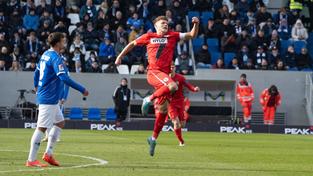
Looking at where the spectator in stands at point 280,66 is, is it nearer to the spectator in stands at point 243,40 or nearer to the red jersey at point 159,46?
the spectator in stands at point 243,40

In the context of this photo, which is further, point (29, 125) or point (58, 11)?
point (58, 11)

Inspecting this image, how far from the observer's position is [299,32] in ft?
133

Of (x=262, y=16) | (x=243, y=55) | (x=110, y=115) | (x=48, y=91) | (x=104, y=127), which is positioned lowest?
(x=104, y=127)

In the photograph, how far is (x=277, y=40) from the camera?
39344mm

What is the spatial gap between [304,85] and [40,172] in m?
26.7

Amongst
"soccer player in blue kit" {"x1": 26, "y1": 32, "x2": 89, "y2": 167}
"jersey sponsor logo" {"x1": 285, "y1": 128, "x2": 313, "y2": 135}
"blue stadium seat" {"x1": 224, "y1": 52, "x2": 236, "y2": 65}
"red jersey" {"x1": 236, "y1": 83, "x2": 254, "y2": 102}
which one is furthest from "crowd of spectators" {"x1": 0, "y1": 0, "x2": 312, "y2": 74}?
"soccer player in blue kit" {"x1": 26, "y1": 32, "x2": 89, "y2": 167}

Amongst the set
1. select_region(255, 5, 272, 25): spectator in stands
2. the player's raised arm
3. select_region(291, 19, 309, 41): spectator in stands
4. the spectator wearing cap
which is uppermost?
select_region(255, 5, 272, 25): spectator in stands

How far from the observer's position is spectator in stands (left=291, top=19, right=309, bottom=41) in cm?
4047

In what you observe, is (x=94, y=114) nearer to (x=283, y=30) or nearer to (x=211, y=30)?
(x=211, y=30)

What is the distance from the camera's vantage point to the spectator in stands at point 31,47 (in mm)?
36906

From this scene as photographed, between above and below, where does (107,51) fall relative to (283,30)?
below

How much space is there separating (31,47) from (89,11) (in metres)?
3.87

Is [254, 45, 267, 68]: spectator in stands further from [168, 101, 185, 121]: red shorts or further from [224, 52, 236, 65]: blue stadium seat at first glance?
[168, 101, 185, 121]: red shorts

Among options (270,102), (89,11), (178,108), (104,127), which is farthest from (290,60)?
(178,108)
